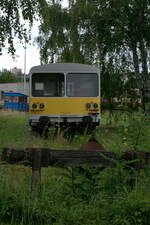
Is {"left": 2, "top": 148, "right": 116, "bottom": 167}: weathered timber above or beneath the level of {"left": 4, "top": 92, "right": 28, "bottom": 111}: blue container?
beneath

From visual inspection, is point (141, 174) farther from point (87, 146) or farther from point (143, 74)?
point (143, 74)

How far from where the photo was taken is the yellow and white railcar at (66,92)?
11.9m

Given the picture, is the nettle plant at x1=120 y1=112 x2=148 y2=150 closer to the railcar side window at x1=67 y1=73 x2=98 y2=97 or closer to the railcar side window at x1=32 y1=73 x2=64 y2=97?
the railcar side window at x1=67 y1=73 x2=98 y2=97

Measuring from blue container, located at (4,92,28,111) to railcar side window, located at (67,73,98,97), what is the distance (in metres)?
25.0

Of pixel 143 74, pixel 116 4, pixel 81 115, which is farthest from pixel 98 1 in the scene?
pixel 81 115

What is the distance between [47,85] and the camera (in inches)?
474

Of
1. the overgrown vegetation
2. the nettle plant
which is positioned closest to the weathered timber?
the overgrown vegetation

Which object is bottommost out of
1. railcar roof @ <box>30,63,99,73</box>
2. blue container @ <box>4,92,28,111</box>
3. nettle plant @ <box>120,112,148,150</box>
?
nettle plant @ <box>120,112,148,150</box>

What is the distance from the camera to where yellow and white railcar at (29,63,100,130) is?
1185cm

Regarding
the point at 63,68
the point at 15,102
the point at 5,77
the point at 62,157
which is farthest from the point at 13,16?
the point at 5,77

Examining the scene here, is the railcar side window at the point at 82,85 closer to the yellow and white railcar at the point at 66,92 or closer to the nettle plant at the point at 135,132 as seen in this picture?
the yellow and white railcar at the point at 66,92

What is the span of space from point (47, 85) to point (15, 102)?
25730 mm

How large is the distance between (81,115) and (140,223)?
8134mm

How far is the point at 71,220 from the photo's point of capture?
3824mm
